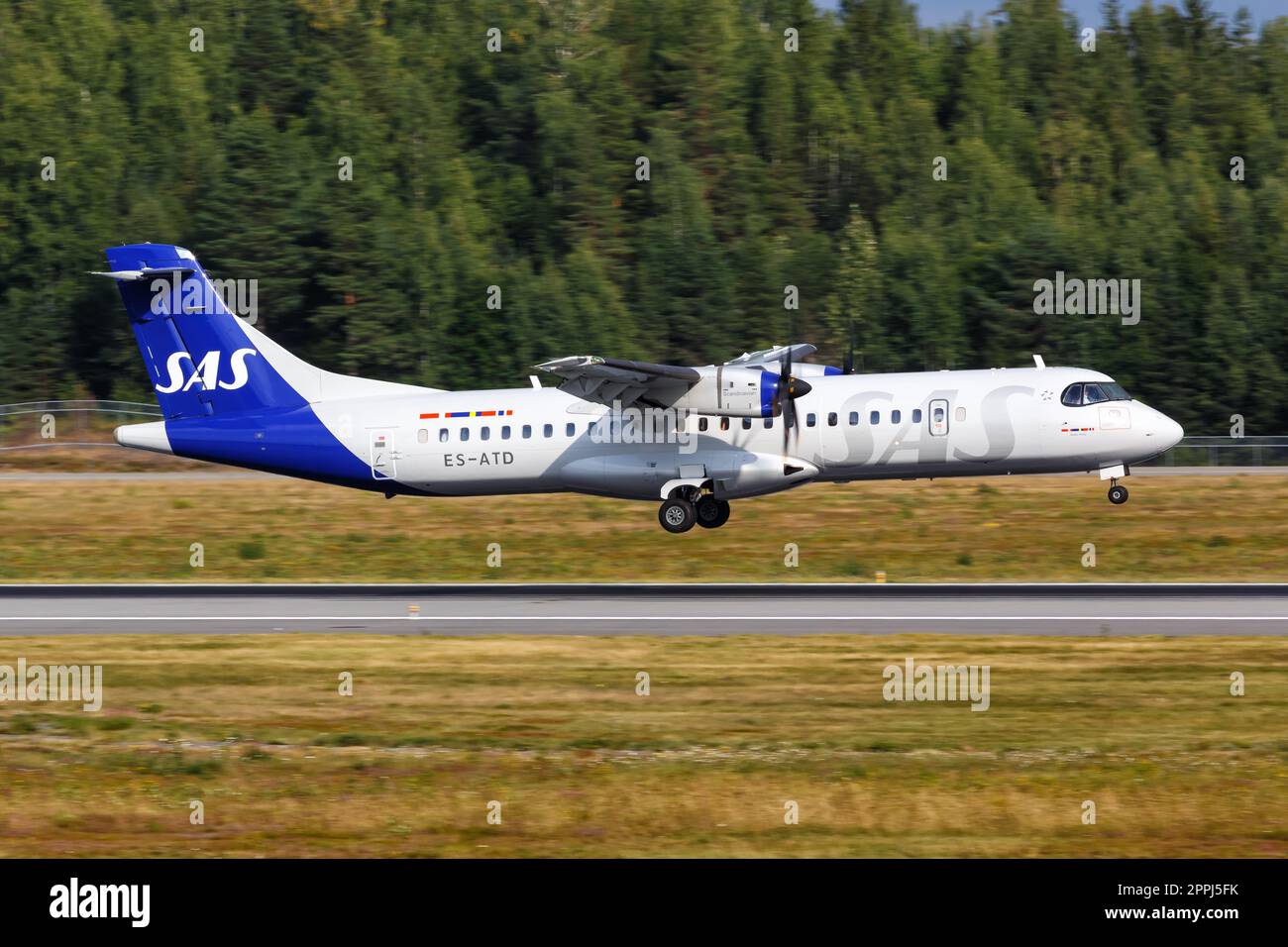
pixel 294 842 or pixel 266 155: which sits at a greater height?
pixel 266 155

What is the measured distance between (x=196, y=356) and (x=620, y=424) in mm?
8919

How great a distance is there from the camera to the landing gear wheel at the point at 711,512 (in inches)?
1256

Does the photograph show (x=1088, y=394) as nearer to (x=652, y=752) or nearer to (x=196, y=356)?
(x=652, y=752)

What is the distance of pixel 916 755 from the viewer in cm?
1689

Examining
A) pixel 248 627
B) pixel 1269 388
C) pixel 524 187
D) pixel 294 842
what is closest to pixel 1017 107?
pixel 524 187

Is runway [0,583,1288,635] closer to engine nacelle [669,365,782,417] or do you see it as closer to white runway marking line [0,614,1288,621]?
white runway marking line [0,614,1288,621]

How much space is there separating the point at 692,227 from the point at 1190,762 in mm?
57266

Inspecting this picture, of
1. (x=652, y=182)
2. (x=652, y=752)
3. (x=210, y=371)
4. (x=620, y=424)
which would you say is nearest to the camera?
(x=652, y=752)

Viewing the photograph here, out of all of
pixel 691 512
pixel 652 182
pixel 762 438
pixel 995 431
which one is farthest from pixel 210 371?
pixel 652 182

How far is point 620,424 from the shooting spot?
3088 cm

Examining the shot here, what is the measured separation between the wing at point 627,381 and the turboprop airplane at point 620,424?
0.15 feet

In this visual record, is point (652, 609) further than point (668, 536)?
No

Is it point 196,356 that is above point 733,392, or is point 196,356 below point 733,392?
above

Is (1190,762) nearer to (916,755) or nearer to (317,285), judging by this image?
(916,755)
